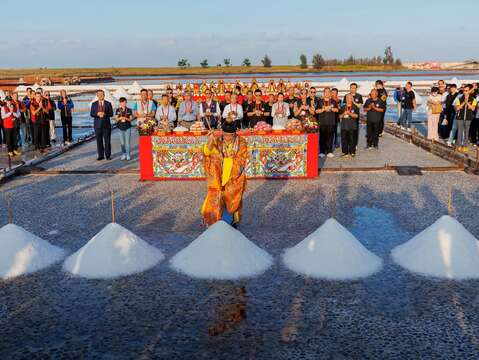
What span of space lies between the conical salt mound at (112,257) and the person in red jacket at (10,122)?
8868 mm

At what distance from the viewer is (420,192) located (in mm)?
11023

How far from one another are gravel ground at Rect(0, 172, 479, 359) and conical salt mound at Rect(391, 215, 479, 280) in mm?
212

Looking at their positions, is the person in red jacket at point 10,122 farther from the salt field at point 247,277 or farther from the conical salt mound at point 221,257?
the conical salt mound at point 221,257

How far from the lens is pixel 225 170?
27.0 ft

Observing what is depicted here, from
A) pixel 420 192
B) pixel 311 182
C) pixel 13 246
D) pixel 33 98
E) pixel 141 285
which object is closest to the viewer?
pixel 141 285

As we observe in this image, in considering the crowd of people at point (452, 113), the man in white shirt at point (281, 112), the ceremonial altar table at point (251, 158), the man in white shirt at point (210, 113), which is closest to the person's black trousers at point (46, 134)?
the man in white shirt at point (210, 113)

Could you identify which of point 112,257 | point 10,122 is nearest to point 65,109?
point 10,122

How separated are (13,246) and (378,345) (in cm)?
485

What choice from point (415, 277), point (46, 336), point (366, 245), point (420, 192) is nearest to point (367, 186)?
point (420, 192)

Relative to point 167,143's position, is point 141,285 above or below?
below

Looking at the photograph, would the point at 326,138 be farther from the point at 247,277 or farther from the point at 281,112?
the point at 247,277

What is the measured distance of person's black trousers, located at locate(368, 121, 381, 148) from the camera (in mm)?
16328

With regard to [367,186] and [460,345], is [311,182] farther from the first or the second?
[460,345]

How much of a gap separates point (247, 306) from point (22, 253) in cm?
322
